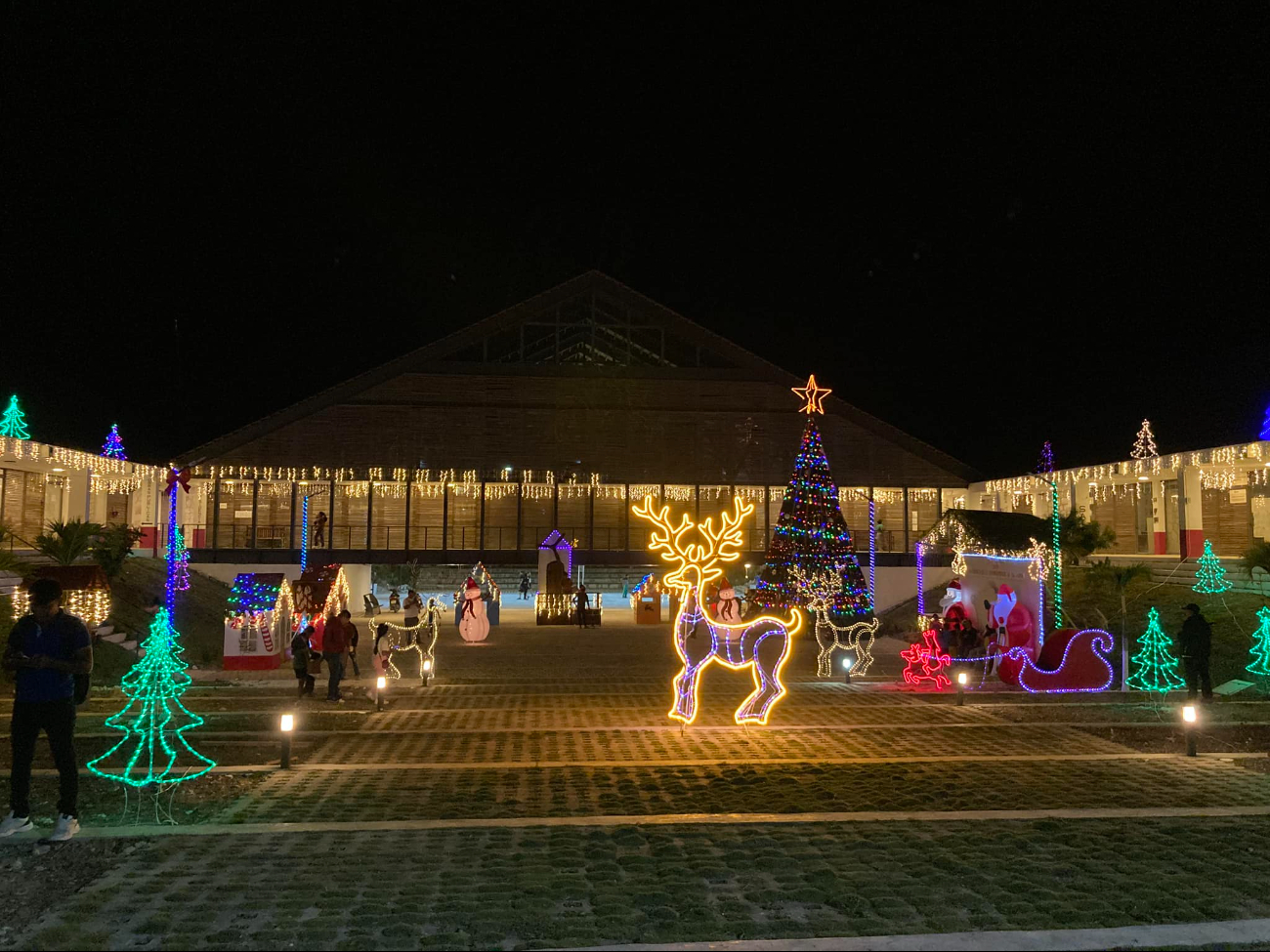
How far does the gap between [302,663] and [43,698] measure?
7.95 metres

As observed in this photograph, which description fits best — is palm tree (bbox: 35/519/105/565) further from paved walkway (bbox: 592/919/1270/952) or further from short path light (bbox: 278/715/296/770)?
paved walkway (bbox: 592/919/1270/952)

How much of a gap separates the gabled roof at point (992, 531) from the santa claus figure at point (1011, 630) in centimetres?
121

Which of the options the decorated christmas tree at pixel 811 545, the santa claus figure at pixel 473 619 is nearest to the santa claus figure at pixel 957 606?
the decorated christmas tree at pixel 811 545

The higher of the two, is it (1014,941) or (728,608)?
(728,608)

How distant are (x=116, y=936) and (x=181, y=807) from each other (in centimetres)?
282

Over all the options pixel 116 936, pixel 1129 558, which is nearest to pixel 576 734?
pixel 116 936

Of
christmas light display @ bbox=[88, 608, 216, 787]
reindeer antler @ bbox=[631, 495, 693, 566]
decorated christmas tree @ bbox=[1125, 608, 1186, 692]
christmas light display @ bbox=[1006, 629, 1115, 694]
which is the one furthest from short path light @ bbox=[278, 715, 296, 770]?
decorated christmas tree @ bbox=[1125, 608, 1186, 692]

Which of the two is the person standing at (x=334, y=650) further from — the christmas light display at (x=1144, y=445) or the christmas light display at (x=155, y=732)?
the christmas light display at (x=1144, y=445)

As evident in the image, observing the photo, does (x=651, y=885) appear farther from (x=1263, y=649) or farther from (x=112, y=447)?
(x=112, y=447)

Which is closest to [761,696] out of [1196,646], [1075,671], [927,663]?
[927,663]

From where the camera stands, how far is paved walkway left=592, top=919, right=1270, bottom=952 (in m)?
4.32

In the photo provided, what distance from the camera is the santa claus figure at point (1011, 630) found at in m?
15.3

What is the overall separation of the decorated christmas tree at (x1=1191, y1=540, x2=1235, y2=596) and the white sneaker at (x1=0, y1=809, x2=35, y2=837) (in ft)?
73.8

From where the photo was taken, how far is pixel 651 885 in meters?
5.24
